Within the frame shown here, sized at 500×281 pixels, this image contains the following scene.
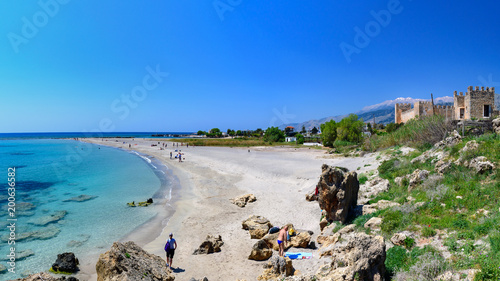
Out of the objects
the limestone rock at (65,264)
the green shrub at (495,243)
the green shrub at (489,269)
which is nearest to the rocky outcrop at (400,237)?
the green shrub at (495,243)

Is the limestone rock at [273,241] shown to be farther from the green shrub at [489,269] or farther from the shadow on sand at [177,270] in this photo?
the green shrub at [489,269]

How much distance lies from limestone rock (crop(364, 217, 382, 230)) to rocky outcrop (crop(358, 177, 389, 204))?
3115mm

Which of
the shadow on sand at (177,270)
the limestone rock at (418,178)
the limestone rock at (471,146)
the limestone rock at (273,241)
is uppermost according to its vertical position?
the limestone rock at (471,146)

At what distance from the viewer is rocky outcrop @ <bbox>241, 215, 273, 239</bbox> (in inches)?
439

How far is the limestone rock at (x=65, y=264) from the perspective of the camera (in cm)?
883

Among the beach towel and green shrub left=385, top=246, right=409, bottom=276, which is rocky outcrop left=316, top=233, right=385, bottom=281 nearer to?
green shrub left=385, top=246, right=409, bottom=276

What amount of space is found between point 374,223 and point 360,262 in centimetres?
358

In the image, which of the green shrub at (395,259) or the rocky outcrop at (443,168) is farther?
the rocky outcrop at (443,168)

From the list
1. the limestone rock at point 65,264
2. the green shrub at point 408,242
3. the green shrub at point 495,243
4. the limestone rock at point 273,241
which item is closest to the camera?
the green shrub at point 495,243

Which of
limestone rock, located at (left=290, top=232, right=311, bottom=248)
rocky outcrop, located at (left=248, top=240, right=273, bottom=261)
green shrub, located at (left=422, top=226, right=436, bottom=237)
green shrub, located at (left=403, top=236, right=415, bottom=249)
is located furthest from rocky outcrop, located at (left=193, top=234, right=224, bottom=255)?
green shrub, located at (left=422, top=226, right=436, bottom=237)

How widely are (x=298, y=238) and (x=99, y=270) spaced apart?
625 centimetres

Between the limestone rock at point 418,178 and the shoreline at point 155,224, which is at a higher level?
the limestone rock at point 418,178

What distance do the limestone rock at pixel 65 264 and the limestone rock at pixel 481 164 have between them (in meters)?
14.7

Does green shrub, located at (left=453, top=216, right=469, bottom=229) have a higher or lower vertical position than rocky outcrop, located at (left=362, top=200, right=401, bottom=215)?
higher
